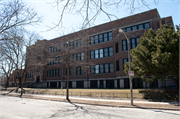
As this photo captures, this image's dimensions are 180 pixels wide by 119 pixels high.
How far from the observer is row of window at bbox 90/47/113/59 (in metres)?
32.3

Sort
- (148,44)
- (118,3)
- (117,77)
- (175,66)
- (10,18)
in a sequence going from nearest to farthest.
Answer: (118,3) < (10,18) < (175,66) < (148,44) < (117,77)

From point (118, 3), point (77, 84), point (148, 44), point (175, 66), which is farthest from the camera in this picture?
point (77, 84)

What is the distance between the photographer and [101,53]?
33781 mm

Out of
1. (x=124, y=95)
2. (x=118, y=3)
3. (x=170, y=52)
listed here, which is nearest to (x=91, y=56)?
(x=124, y=95)

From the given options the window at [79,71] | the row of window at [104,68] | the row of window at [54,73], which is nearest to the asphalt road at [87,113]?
the row of window at [104,68]

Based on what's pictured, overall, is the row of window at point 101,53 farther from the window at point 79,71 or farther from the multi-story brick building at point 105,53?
the window at point 79,71

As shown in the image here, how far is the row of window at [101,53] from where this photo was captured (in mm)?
32331

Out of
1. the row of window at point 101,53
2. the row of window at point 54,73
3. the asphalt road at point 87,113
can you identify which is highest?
the row of window at point 101,53

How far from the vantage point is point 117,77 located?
2878 centimetres

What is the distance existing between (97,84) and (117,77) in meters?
6.23

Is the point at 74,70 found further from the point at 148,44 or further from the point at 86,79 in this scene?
the point at 148,44

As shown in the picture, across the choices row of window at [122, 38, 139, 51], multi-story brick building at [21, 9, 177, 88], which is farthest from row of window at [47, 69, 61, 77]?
row of window at [122, 38, 139, 51]

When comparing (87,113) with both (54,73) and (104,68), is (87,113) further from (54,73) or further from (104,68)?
(54,73)

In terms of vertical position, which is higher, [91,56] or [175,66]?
[91,56]
